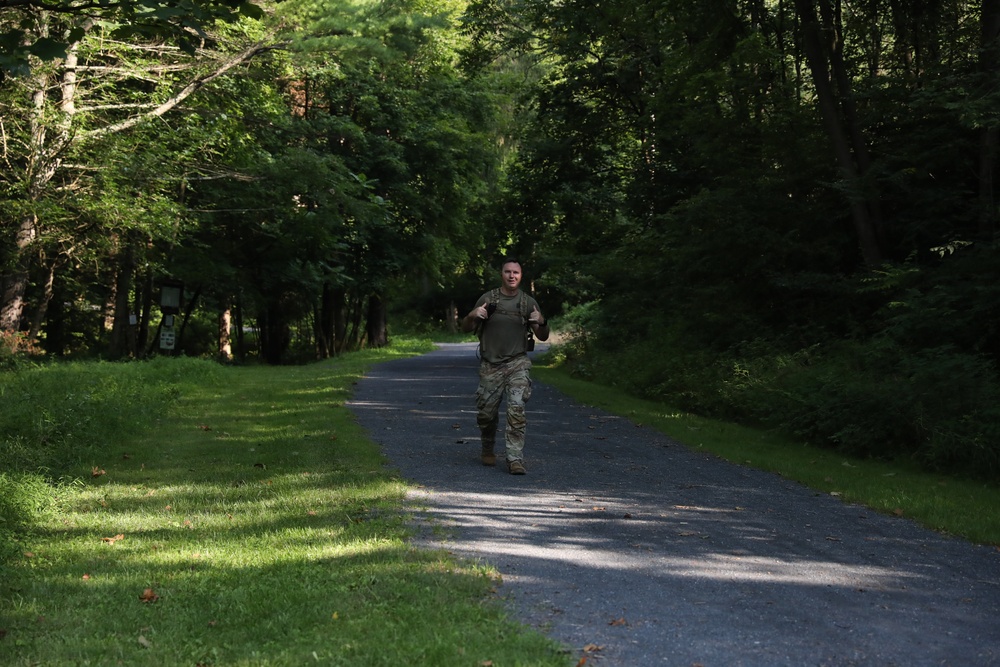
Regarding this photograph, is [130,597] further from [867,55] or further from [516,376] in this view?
[867,55]

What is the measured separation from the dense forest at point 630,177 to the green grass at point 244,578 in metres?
3.42

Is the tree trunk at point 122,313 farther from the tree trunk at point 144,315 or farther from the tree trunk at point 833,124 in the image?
the tree trunk at point 833,124

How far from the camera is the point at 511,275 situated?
31.8 feet

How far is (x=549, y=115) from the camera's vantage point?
30250 millimetres

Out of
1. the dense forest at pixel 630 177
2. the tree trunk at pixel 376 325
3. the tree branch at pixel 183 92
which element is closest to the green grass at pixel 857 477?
the dense forest at pixel 630 177

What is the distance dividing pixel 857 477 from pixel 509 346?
3.96 metres

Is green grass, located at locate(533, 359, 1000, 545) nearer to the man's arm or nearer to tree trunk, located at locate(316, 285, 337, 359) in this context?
the man's arm

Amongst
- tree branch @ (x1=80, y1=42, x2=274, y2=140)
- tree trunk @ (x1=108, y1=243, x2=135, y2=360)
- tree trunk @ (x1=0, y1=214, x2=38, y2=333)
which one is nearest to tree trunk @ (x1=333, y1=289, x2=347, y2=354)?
tree trunk @ (x1=108, y1=243, x2=135, y2=360)

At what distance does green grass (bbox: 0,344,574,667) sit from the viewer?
4547 mm

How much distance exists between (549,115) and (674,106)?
29.7ft

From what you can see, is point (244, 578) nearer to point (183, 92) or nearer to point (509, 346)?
point (509, 346)

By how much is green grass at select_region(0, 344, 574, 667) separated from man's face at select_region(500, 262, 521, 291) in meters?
2.30

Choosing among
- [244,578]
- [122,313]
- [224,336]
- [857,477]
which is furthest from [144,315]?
[244,578]

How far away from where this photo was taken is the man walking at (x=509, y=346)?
9750mm
